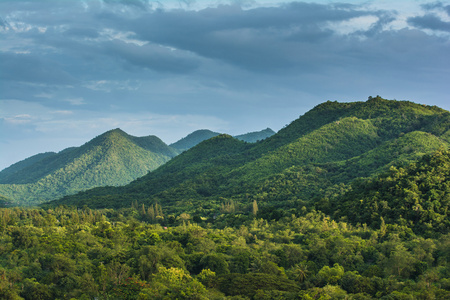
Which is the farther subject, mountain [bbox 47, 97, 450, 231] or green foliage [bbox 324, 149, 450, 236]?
mountain [bbox 47, 97, 450, 231]

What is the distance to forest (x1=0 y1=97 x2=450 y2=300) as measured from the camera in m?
49.2

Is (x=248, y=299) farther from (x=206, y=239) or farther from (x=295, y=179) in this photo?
(x=295, y=179)

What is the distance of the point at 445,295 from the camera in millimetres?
41250

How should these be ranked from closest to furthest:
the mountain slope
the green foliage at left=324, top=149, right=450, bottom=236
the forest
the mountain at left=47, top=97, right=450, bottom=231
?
the forest
the green foliage at left=324, top=149, right=450, bottom=236
the mountain at left=47, top=97, right=450, bottom=231
the mountain slope

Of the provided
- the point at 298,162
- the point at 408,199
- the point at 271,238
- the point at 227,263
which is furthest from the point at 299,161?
the point at 227,263

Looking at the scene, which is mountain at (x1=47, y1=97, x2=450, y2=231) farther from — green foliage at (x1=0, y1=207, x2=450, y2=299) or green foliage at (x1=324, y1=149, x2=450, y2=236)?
green foliage at (x1=0, y1=207, x2=450, y2=299)

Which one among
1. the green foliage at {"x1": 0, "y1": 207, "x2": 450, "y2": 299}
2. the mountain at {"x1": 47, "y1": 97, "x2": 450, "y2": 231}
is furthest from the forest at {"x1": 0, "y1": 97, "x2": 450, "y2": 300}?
the mountain at {"x1": 47, "y1": 97, "x2": 450, "y2": 231}

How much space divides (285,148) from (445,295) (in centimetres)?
10415

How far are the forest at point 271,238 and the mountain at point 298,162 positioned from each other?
2.06 ft

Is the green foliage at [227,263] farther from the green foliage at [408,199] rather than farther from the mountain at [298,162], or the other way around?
the mountain at [298,162]

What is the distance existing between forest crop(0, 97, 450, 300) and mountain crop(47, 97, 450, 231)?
0.63m

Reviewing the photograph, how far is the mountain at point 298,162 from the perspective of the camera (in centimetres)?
11023

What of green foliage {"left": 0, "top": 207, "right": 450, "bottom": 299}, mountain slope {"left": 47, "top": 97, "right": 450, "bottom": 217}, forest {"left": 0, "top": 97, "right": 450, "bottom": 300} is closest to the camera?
green foliage {"left": 0, "top": 207, "right": 450, "bottom": 299}

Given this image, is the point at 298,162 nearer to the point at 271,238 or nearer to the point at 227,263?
the point at 271,238
